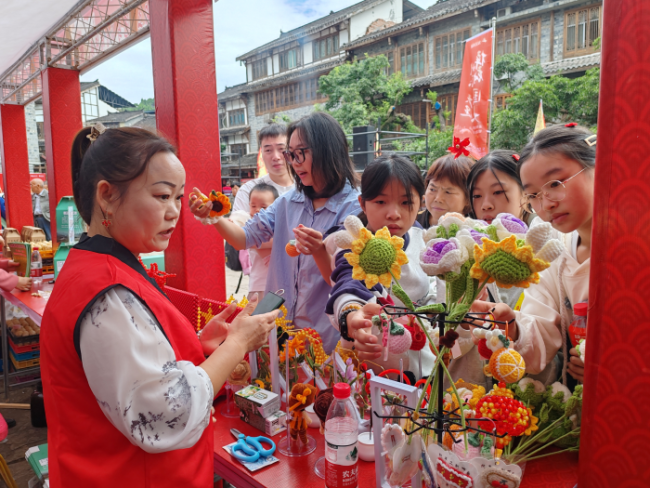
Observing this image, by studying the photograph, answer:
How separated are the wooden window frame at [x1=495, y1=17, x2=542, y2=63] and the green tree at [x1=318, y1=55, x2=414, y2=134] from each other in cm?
294

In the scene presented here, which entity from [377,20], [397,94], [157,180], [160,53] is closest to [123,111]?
[377,20]

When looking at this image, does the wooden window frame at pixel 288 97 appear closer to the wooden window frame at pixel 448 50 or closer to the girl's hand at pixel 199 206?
the wooden window frame at pixel 448 50

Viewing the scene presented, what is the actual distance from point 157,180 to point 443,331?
0.67 m

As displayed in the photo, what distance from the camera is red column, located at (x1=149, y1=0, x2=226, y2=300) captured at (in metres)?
2.59

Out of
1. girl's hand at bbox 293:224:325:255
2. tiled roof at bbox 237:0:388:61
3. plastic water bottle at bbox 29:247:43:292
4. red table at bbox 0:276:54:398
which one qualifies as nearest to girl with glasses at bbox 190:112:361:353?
girl's hand at bbox 293:224:325:255

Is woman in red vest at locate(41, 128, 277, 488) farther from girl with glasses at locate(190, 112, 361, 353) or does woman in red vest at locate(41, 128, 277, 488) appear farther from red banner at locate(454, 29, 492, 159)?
red banner at locate(454, 29, 492, 159)

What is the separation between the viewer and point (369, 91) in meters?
13.9

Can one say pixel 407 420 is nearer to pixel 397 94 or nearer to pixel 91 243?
pixel 91 243

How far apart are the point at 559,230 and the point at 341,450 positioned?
78 centimetres

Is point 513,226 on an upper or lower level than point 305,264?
upper

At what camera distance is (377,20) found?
18219 millimetres

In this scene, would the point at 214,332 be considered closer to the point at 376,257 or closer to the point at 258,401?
the point at 258,401

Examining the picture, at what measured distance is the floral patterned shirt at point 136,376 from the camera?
29.8 inches

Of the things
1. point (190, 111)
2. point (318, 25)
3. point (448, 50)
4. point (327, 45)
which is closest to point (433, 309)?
point (190, 111)
